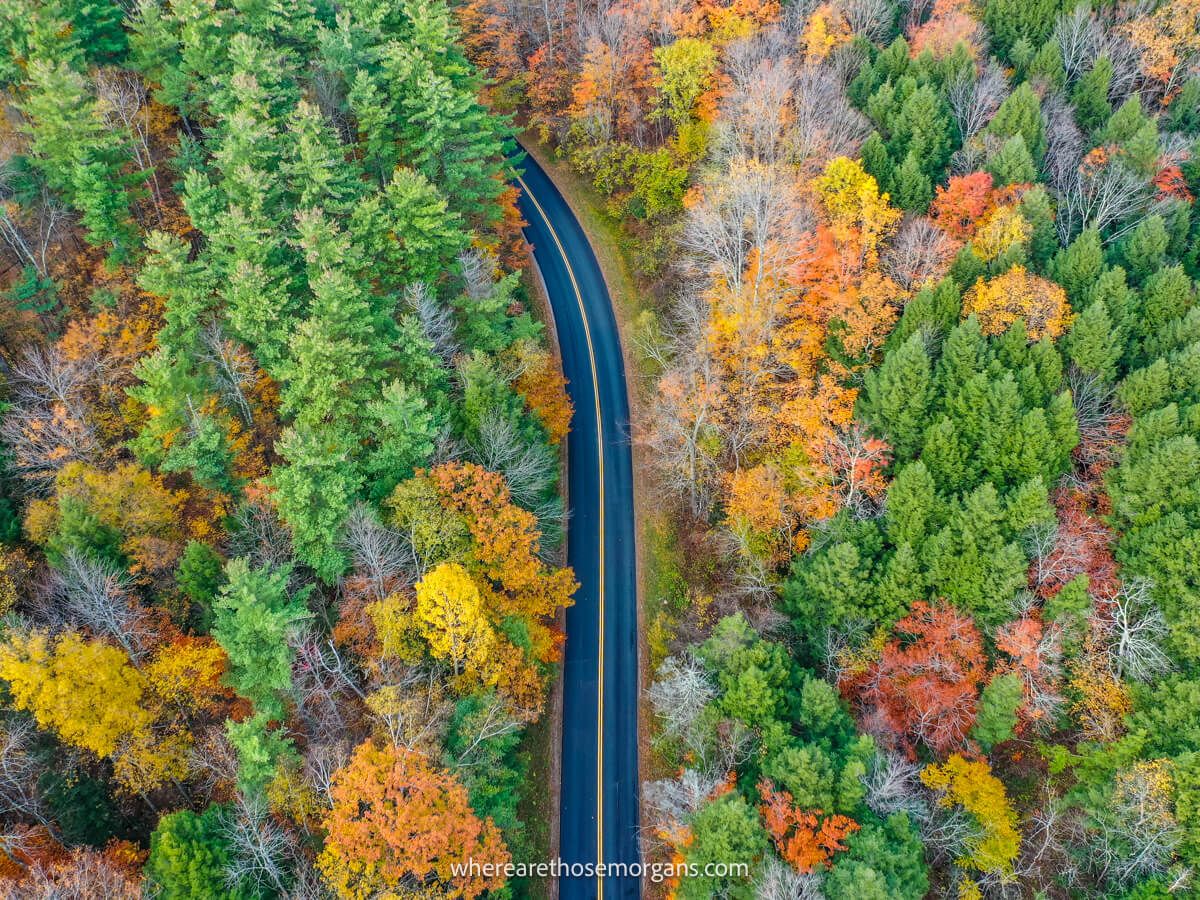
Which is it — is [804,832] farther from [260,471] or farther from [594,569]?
[260,471]

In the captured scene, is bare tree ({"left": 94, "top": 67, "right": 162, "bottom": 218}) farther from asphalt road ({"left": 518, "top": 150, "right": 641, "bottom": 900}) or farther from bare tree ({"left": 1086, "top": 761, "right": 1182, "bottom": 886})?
bare tree ({"left": 1086, "top": 761, "right": 1182, "bottom": 886})

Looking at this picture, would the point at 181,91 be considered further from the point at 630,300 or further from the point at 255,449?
the point at 630,300

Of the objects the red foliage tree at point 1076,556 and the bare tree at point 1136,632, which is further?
the red foliage tree at point 1076,556

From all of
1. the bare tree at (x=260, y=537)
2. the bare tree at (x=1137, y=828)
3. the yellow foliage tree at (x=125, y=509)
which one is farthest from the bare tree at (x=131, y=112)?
the bare tree at (x=1137, y=828)

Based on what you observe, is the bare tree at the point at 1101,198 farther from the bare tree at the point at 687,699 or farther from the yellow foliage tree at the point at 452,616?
the yellow foliage tree at the point at 452,616

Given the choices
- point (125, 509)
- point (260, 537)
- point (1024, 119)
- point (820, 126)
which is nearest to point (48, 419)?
point (125, 509)

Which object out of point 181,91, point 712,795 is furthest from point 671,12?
point 712,795

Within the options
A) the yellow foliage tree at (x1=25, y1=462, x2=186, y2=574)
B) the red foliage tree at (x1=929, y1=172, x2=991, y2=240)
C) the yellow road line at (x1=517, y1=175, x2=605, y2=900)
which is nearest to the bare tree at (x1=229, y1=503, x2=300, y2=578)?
the yellow foliage tree at (x1=25, y1=462, x2=186, y2=574)
